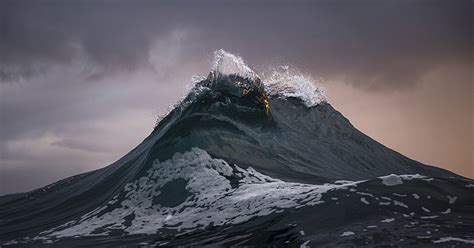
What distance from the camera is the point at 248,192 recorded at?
902 inches

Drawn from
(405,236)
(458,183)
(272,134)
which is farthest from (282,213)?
(272,134)

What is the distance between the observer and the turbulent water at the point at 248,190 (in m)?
17.1

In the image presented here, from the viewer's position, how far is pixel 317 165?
3394 cm

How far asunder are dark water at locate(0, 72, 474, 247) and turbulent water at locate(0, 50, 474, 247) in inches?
2.9

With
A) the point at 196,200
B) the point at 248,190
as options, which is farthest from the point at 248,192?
the point at 196,200

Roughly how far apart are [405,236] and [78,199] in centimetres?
1978

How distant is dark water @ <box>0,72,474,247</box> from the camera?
16969 millimetres

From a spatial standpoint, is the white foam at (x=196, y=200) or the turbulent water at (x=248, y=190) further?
the white foam at (x=196, y=200)

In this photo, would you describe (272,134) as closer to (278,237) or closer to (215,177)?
(215,177)

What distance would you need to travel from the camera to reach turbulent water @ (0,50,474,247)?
1706cm

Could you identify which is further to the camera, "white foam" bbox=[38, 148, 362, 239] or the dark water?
"white foam" bbox=[38, 148, 362, 239]

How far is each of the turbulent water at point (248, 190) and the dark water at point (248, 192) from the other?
73 millimetres

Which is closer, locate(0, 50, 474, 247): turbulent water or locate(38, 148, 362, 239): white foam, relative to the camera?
locate(0, 50, 474, 247): turbulent water

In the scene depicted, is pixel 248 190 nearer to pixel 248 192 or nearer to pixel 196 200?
pixel 248 192
